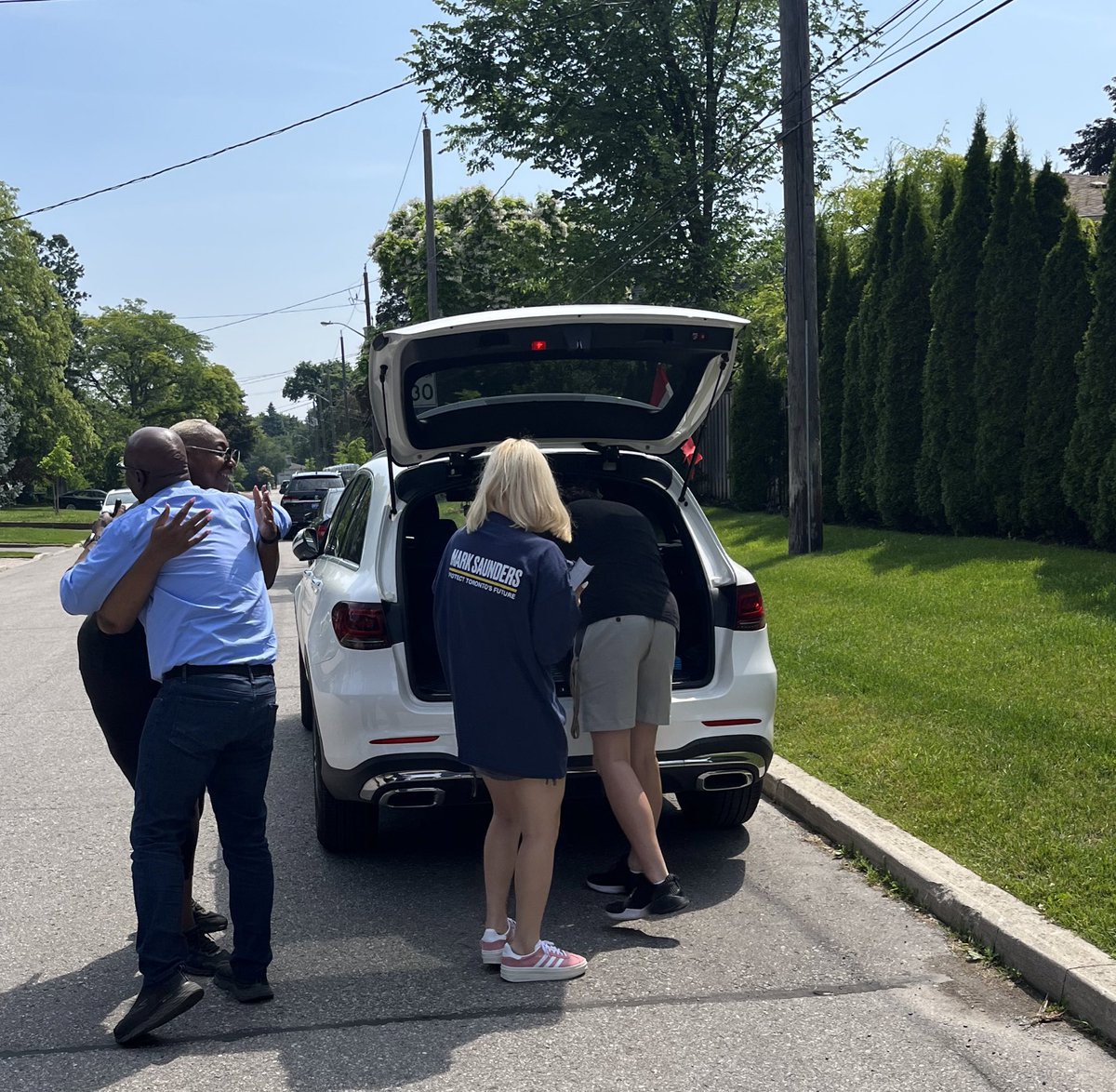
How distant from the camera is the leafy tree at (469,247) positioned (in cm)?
4391

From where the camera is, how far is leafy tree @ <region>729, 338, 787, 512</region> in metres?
23.8

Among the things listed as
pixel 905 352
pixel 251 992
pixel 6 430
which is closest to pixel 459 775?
pixel 251 992

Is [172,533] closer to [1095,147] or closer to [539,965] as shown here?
[539,965]

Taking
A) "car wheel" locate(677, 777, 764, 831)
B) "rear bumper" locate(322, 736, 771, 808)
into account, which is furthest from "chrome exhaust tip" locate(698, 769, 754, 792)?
"car wheel" locate(677, 777, 764, 831)

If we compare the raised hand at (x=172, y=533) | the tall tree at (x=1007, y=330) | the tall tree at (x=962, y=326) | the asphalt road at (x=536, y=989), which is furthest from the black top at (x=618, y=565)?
the tall tree at (x=962, y=326)

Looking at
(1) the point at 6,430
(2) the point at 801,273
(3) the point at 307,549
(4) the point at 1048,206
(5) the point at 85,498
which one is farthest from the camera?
(5) the point at 85,498

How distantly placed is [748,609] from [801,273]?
10431 mm

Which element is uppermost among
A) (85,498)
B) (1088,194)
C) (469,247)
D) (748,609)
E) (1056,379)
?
(469,247)

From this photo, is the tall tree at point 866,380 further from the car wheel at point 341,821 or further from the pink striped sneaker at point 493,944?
the pink striped sneaker at point 493,944

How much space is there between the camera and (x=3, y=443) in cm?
4872

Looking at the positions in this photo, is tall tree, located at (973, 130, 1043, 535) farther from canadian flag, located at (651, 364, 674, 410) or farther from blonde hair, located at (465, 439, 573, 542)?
blonde hair, located at (465, 439, 573, 542)

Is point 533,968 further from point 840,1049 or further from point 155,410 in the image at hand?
point 155,410

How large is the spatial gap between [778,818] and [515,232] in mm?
40796

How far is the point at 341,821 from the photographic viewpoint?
572 centimetres
